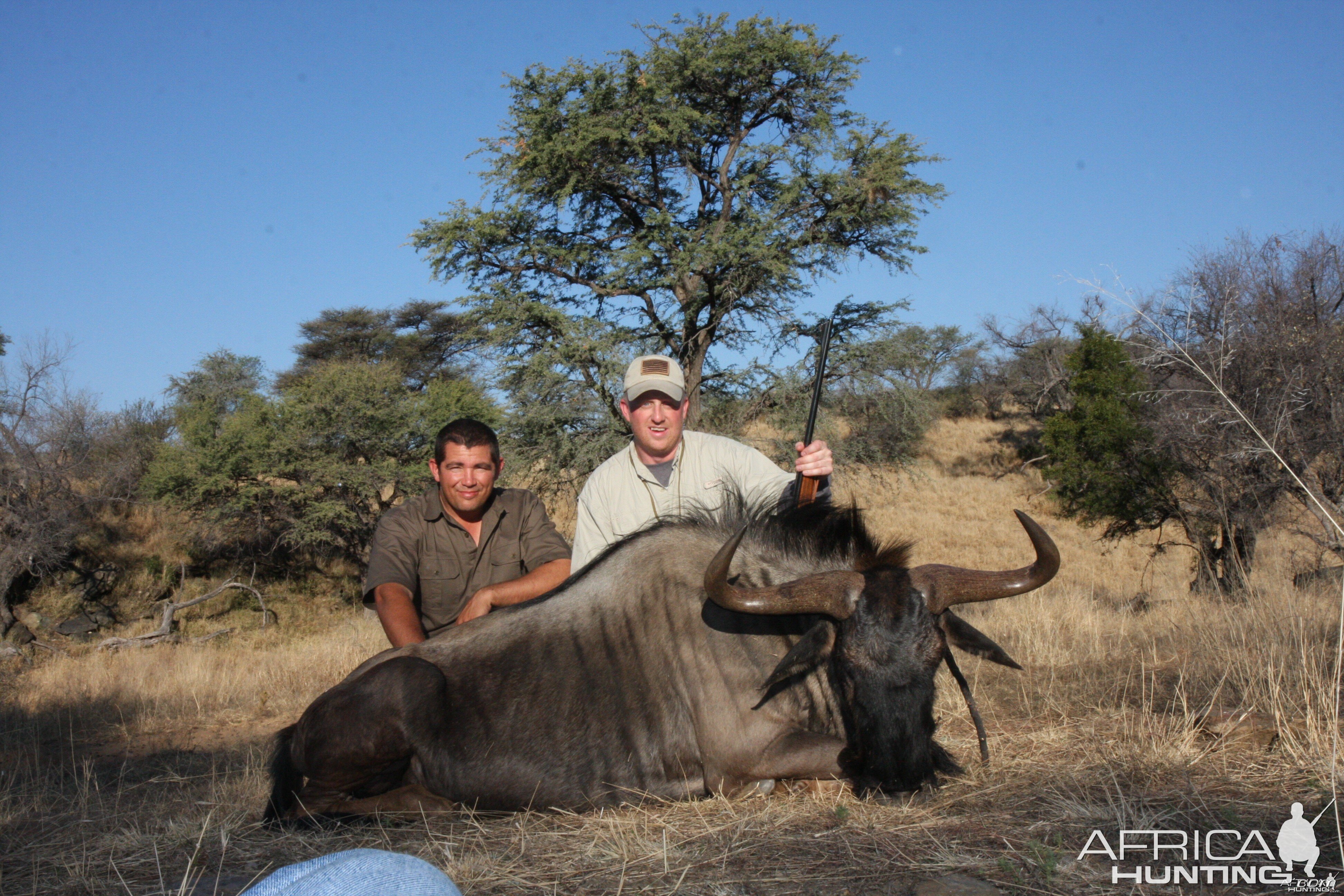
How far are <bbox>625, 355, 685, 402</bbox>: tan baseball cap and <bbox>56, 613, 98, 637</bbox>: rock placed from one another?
17.2m

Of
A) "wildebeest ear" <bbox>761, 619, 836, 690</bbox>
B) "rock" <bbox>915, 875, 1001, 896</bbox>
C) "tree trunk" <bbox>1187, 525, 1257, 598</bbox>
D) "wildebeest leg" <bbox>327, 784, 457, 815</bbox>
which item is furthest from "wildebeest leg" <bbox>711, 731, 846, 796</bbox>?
"tree trunk" <bbox>1187, 525, 1257, 598</bbox>

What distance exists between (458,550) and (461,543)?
0.04 meters

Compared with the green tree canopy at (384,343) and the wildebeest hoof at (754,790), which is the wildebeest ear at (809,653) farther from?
the green tree canopy at (384,343)

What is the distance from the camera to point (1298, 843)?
9.12 feet

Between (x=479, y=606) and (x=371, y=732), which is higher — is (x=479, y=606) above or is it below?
above

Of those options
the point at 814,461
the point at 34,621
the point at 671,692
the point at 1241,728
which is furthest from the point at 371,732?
the point at 34,621

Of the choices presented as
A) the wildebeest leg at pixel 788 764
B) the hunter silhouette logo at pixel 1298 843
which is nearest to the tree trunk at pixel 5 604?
the wildebeest leg at pixel 788 764

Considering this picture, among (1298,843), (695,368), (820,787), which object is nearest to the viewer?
(1298,843)

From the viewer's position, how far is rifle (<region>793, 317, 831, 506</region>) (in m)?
4.73

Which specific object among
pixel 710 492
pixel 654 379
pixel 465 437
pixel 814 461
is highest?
pixel 654 379

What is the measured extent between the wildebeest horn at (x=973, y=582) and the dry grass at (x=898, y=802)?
753 mm

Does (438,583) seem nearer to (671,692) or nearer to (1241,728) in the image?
(671,692)

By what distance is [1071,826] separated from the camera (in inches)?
122

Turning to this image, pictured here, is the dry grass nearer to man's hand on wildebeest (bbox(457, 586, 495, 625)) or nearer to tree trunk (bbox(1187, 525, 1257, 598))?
man's hand on wildebeest (bbox(457, 586, 495, 625))
